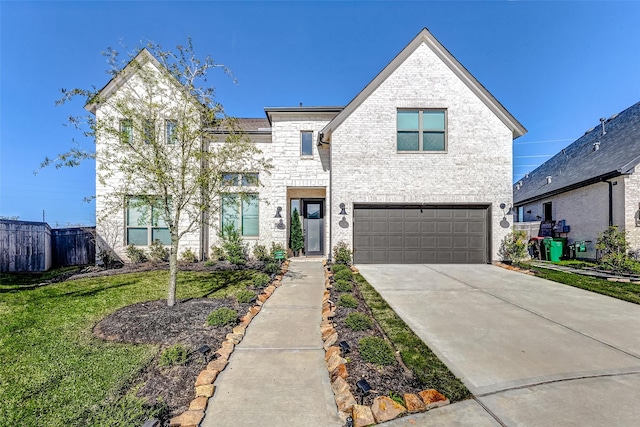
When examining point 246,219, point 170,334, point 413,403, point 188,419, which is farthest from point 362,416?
point 246,219

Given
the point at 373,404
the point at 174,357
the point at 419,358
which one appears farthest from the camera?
the point at 419,358

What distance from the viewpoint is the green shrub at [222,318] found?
4468 millimetres

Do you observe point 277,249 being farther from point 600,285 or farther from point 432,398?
point 600,285

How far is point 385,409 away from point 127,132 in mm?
5638

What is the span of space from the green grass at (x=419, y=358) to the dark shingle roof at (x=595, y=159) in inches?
501

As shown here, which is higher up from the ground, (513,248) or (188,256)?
(513,248)

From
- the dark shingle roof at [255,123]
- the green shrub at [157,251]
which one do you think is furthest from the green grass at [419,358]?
the dark shingle roof at [255,123]

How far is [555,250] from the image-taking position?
42.7 feet

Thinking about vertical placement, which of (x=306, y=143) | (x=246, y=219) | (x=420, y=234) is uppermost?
(x=306, y=143)

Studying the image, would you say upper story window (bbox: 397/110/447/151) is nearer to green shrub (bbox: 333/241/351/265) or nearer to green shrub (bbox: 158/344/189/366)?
green shrub (bbox: 333/241/351/265)

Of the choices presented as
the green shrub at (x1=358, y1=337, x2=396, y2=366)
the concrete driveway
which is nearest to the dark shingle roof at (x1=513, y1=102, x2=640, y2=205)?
the concrete driveway

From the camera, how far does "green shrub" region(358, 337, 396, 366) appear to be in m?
3.25

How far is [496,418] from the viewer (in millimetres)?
2467

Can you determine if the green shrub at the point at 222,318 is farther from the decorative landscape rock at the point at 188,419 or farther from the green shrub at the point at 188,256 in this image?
the green shrub at the point at 188,256
